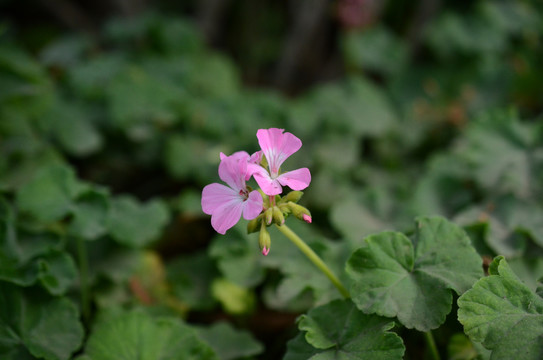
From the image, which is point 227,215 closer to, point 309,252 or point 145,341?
point 309,252

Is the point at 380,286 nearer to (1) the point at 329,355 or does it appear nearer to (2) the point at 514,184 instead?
(1) the point at 329,355

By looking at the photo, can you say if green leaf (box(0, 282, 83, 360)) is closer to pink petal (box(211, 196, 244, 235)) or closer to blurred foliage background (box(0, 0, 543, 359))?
blurred foliage background (box(0, 0, 543, 359))

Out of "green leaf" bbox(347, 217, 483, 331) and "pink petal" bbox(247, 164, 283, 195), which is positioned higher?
"pink petal" bbox(247, 164, 283, 195)

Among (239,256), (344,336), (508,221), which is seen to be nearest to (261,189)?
(344,336)

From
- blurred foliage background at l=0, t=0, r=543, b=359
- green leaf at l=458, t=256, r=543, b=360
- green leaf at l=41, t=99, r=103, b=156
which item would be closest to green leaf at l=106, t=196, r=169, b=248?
blurred foliage background at l=0, t=0, r=543, b=359

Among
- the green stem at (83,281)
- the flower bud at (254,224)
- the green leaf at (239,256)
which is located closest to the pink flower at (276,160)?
the flower bud at (254,224)

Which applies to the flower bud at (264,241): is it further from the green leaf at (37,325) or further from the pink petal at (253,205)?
the green leaf at (37,325)

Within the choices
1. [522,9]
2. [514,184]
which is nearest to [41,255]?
[514,184]
